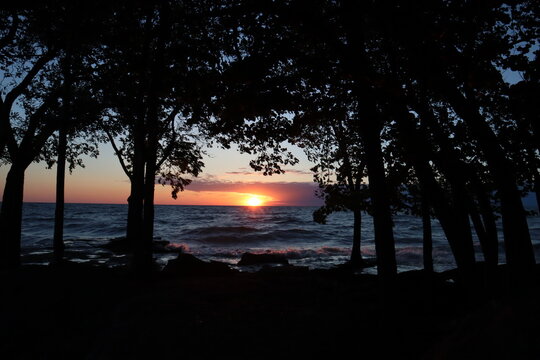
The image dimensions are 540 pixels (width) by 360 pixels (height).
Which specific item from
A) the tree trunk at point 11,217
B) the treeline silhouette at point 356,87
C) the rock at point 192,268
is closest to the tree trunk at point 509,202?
the treeline silhouette at point 356,87

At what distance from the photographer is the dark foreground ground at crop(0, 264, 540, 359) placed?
11.2 ft

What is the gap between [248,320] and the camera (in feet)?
21.7

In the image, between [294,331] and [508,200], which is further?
[294,331]

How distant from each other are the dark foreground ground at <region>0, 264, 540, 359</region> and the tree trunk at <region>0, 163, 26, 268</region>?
12.0 ft

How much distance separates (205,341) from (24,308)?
4893 millimetres

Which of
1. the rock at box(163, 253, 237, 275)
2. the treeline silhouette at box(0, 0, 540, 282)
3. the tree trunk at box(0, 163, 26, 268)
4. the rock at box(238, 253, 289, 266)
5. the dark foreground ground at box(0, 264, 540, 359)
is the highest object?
the treeline silhouette at box(0, 0, 540, 282)

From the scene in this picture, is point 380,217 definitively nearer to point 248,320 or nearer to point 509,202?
point 509,202

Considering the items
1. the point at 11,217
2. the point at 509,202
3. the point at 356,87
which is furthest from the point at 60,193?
the point at 509,202

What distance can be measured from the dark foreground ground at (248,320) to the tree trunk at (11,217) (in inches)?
144

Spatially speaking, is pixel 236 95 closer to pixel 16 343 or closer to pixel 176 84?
pixel 176 84

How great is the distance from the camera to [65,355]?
6.05 metres

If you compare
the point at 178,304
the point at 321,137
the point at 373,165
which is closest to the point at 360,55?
the point at 373,165

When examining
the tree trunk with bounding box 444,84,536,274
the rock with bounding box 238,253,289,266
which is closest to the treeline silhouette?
the tree trunk with bounding box 444,84,536,274

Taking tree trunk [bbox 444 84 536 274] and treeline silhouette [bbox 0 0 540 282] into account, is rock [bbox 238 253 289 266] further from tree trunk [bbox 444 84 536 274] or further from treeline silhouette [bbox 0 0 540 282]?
tree trunk [bbox 444 84 536 274]
